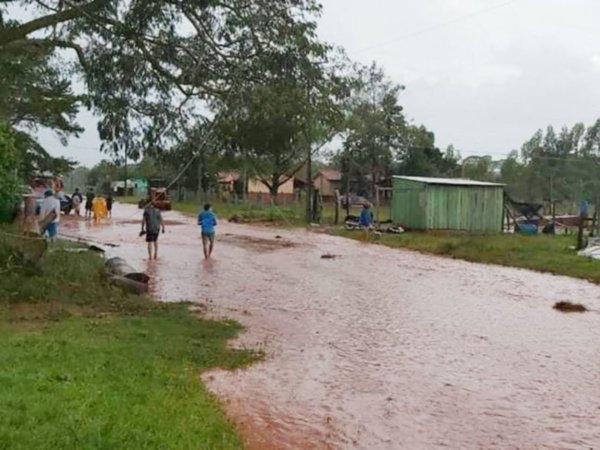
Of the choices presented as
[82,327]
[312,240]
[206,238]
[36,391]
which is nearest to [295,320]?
[82,327]

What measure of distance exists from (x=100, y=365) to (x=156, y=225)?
13.4 m

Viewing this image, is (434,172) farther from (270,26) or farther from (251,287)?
(270,26)

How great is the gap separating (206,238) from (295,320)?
32.9 feet

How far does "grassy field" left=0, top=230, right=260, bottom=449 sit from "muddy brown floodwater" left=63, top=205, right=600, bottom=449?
60 cm

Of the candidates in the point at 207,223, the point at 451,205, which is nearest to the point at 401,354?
the point at 207,223

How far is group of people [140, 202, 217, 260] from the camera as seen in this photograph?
68.9 feet

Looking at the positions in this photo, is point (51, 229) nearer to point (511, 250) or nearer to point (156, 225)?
point (156, 225)

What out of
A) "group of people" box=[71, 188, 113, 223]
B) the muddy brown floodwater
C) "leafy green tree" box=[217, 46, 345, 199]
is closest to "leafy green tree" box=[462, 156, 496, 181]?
"group of people" box=[71, 188, 113, 223]

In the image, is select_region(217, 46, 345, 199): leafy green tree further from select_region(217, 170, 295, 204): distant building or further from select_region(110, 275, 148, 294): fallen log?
select_region(217, 170, 295, 204): distant building

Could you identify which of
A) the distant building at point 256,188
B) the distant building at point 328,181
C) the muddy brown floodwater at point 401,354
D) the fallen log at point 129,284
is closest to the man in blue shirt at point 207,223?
the muddy brown floodwater at point 401,354

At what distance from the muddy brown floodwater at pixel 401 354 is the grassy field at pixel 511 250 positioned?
127 cm

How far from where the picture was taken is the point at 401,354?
10719 mm

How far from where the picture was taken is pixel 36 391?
6.65 meters

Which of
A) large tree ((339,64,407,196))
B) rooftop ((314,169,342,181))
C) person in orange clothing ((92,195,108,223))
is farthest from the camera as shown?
rooftop ((314,169,342,181))
